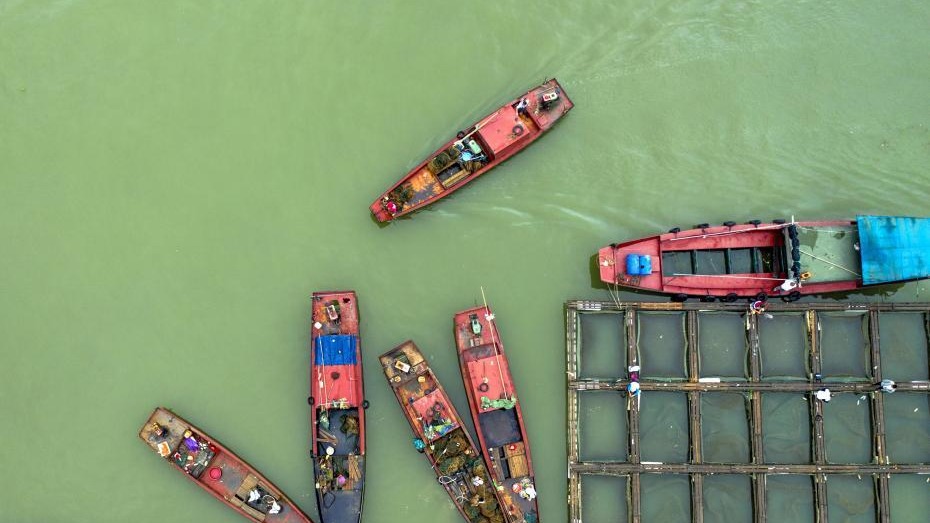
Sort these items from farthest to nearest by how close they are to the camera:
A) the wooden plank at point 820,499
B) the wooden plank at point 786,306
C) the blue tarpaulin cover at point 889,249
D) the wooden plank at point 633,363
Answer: the wooden plank at point 786,306 < the wooden plank at point 633,363 < the wooden plank at point 820,499 < the blue tarpaulin cover at point 889,249

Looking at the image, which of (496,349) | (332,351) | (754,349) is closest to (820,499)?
(754,349)

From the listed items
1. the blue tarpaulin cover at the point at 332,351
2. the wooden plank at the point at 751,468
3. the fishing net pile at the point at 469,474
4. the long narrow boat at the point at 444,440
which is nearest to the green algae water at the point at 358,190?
the wooden plank at the point at 751,468

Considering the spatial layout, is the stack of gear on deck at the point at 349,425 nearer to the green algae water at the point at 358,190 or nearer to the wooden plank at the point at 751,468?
the green algae water at the point at 358,190

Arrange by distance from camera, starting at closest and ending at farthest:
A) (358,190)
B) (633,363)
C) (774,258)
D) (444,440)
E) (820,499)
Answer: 1. (820,499)
2. (444,440)
3. (633,363)
4. (774,258)
5. (358,190)

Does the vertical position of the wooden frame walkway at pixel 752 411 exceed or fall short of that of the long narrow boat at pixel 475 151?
it falls short

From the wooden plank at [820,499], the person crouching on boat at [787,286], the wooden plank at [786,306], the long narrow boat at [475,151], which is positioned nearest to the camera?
the person crouching on boat at [787,286]

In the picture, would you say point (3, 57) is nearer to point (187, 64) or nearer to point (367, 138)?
point (187, 64)

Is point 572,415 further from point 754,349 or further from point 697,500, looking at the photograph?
point 754,349

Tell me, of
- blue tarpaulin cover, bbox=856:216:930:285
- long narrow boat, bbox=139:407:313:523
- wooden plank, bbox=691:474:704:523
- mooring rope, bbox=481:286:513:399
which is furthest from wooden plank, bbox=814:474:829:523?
long narrow boat, bbox=139:407:313:523
